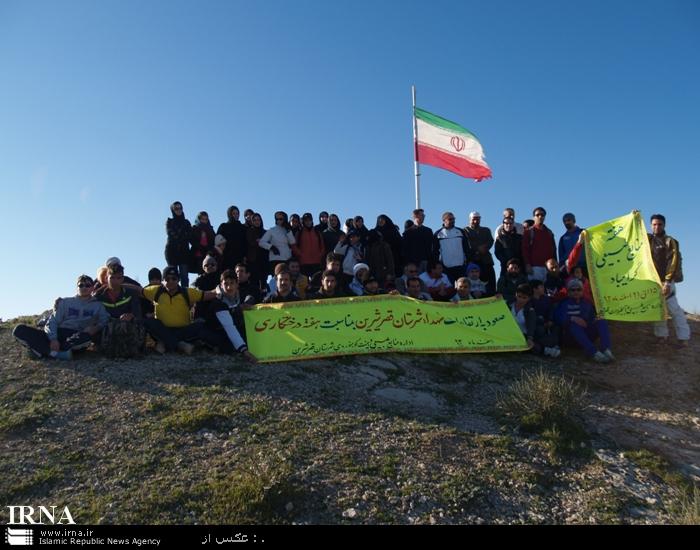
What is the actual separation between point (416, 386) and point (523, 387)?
145 cm

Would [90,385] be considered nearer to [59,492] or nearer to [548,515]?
[59,492]

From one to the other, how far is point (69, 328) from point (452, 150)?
36.6ft

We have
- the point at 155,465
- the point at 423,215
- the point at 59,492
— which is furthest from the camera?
the point at 423,215

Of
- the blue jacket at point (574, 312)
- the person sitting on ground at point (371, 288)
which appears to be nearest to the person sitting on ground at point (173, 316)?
the person sitting on ground at point (371, 288)

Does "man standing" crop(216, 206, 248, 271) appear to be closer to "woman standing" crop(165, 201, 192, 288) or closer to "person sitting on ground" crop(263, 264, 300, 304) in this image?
"woman standing" crop(165, 201, 192, 288)

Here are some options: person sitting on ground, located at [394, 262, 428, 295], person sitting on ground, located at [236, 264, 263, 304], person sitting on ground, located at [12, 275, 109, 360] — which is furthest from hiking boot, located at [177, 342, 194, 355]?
person sitting on ground, located at [394, 262, 428, 295]

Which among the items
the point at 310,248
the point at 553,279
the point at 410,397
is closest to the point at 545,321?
the point at 553,279

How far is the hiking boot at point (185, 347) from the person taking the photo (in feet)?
25.7

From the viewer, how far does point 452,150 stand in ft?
48.4

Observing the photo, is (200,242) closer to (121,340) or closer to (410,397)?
(121,340)
